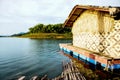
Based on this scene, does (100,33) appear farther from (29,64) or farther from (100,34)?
(29,64)

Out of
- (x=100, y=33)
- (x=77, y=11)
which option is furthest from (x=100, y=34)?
(x=77, y=11)

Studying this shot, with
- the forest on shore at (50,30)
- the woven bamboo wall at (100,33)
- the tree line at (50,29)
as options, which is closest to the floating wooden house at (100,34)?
the woven bamboo wall at (100,33)

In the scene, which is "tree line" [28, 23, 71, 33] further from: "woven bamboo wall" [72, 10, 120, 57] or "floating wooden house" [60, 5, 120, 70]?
"woven bamboo wall" [72, 10, 120, 57]

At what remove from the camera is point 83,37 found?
26.0 meters

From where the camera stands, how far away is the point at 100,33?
20719 mm

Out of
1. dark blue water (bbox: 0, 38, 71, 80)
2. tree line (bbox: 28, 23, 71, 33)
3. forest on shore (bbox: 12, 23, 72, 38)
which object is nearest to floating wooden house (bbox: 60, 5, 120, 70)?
dark blue water (bbox: 0, 38, 71, 80)

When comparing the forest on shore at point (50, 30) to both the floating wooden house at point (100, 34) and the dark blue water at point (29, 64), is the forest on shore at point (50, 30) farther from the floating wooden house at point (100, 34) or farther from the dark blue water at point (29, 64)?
the floating wooden house at point (100, 34)

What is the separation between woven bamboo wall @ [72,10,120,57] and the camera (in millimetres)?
18208

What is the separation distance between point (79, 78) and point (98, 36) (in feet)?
30.6

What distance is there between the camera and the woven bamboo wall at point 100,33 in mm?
18208

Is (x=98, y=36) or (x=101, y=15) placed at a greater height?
(x=101, y=15)

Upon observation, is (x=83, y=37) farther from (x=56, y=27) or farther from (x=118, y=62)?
(x=56, y=27)

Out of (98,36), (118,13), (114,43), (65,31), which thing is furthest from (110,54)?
(65,31)

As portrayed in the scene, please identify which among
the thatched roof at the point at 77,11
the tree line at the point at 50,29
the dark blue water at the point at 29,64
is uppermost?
the thatched roof at the point at 77,11
